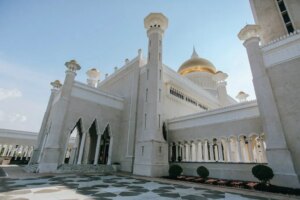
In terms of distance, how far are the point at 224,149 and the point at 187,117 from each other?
3592 millimetres

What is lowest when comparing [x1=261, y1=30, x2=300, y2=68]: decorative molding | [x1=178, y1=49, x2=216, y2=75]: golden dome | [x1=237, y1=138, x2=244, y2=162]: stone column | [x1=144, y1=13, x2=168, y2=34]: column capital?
[x1=237, y1=138, x2=244, y2=162]: stone column

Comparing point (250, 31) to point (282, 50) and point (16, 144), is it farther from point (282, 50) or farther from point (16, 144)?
point (16, 144)

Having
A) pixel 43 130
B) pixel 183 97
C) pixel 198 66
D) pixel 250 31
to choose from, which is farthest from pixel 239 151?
pixel 198 66

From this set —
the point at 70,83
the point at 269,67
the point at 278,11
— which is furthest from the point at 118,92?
the point at 278,11

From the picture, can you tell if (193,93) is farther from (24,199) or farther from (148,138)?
(24,199)

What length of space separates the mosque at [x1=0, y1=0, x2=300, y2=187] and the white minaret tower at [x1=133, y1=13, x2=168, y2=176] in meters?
0.07

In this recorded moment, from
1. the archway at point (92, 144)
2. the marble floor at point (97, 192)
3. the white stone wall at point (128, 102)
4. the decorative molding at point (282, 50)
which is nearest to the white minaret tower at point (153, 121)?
the white stone wall at point (128, 102)

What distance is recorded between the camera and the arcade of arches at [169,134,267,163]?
10.1m

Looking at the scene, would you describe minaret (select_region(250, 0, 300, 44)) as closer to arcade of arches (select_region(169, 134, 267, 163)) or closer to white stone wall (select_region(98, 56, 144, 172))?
arcade of arches (select_region(169, 134, 267, 163))

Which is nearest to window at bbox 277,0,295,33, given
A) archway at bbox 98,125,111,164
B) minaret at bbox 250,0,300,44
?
minaret at bbox 250,0,300,44

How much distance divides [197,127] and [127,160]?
695 centimetres

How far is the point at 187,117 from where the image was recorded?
13.8 metres

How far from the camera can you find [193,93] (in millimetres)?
21016

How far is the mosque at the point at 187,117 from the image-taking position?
889cm
